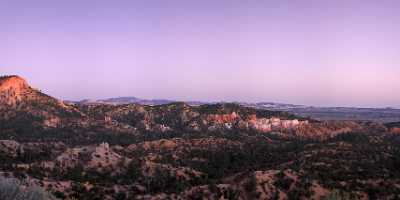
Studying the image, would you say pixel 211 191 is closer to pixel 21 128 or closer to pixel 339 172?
pixel 339 172

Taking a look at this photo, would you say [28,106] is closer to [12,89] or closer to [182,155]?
[12,89]

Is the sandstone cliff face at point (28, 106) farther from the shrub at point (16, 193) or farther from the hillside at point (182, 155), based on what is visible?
the shrub at point (16, 193)

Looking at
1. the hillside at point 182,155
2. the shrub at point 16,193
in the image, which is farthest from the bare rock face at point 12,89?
the shrub at point 16,193

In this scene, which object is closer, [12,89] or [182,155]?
[182,155]

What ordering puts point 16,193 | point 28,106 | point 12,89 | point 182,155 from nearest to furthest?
1. point 16,193
2. point 182,155
3. point 28,106
4. point 12,89

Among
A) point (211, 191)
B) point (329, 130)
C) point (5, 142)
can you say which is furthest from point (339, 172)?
point (329, 130)

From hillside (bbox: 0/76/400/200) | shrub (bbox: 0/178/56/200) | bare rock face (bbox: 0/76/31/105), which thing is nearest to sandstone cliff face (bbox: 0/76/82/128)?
bare rock face (bbox: 0/76/31/105)

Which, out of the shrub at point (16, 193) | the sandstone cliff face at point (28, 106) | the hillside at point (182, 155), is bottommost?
the hillside at point (182, 155)

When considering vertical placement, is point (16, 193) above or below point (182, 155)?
above

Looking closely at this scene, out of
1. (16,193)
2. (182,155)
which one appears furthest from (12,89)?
(16,193)

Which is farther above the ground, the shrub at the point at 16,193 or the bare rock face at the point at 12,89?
the bare rock face at the point at 12,89

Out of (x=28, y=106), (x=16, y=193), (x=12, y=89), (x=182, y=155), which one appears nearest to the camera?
(x=16, y=193)

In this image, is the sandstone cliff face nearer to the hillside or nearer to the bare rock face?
the bare rock face
